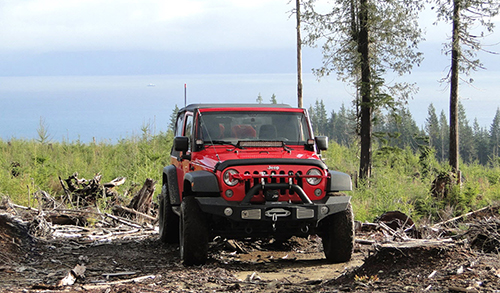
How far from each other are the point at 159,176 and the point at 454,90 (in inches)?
482

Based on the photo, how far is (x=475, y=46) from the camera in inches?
858

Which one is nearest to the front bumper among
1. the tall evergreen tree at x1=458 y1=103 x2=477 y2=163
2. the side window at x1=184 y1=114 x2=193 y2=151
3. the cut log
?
the side window at x1=184 y1=114 x2=193 y2=151

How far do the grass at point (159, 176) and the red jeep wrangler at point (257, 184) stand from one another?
398 cm

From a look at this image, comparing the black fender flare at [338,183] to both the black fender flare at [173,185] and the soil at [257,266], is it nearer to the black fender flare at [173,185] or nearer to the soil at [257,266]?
the soil at [257,266]

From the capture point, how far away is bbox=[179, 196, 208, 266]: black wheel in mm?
7695

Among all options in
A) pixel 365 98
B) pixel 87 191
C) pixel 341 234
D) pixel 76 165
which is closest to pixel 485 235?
pixel 341 234

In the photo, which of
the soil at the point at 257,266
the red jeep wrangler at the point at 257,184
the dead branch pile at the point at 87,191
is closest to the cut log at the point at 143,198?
the dead branch pile at the point at 87,191

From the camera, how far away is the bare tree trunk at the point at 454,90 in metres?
21.8

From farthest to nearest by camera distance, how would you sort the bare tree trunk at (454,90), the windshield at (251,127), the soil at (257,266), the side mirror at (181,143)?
the bare tree trunk at (454,90), the windshield at (251,127), the side mirror at (181,143), the soil at (257,266)

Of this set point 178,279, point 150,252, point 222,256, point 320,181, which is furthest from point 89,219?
point 320,181

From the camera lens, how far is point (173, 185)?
9422mm

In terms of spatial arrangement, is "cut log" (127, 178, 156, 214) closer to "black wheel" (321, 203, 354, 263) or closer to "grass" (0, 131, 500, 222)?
"grass" (0, 131, 500, 222)

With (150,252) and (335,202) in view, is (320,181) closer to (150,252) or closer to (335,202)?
(335,202)

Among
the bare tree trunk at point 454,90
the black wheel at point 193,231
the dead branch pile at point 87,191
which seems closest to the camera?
the black wheel at point 193,231
